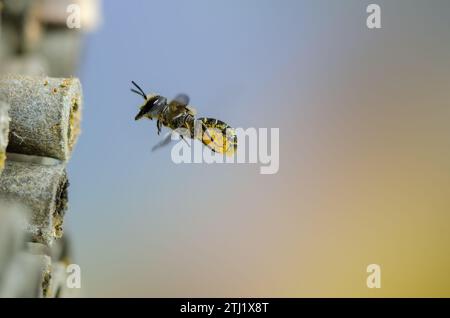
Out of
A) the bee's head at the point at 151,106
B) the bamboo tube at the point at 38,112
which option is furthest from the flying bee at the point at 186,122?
the bamboo tube at the point at 38,112

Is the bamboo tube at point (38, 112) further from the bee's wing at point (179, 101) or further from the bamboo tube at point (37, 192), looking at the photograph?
the bee's wing at point (179, 101)

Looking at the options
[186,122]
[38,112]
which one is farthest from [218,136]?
[38,112]

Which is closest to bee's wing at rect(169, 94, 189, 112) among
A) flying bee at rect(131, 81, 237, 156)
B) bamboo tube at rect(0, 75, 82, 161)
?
flying bee at rect(131, 81, 237, 156)

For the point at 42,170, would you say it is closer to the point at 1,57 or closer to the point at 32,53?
the point at 1,57

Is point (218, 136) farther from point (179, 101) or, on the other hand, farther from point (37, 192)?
point (37, 192)
